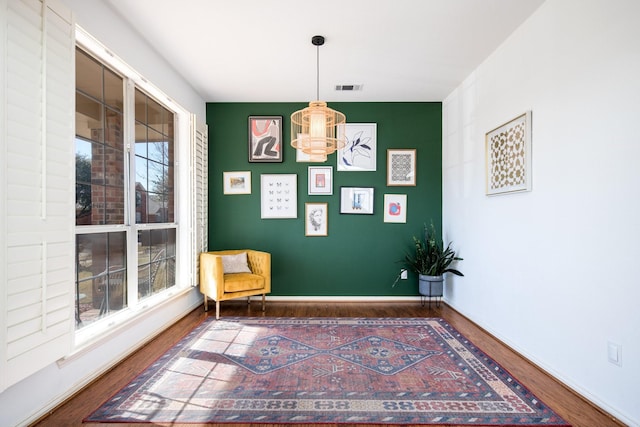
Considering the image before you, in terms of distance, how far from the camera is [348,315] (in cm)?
400

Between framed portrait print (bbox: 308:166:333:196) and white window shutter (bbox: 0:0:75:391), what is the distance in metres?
2.90

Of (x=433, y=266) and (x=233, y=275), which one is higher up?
(x=433, y=266)

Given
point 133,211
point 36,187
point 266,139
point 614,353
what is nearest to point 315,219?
point 266,139

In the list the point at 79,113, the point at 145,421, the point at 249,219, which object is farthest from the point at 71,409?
the point at 249,219

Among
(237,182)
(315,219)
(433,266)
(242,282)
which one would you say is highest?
(237,182)

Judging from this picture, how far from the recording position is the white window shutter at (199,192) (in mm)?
4035

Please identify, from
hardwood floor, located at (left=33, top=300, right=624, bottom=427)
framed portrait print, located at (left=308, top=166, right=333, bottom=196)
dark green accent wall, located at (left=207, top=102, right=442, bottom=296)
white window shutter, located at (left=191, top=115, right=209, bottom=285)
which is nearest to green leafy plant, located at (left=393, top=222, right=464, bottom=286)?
dark green accent wall, located at (left=207, top=102, right=442, bottom=296)

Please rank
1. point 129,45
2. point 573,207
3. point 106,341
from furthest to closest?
point 129,45
point 106,341
point 573,207

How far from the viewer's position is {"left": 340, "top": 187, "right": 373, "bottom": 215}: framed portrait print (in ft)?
15.2

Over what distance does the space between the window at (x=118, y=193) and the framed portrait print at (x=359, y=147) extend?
2.26 meters

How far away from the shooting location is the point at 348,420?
1930 mm

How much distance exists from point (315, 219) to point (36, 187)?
3179mm

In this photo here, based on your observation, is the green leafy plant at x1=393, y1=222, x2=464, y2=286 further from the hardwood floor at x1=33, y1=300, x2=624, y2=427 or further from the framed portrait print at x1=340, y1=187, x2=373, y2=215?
the framed portrait print at x1=340, y1=187, x2=373, y2=215

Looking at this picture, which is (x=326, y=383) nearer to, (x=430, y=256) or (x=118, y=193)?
(x=118, y=193)
